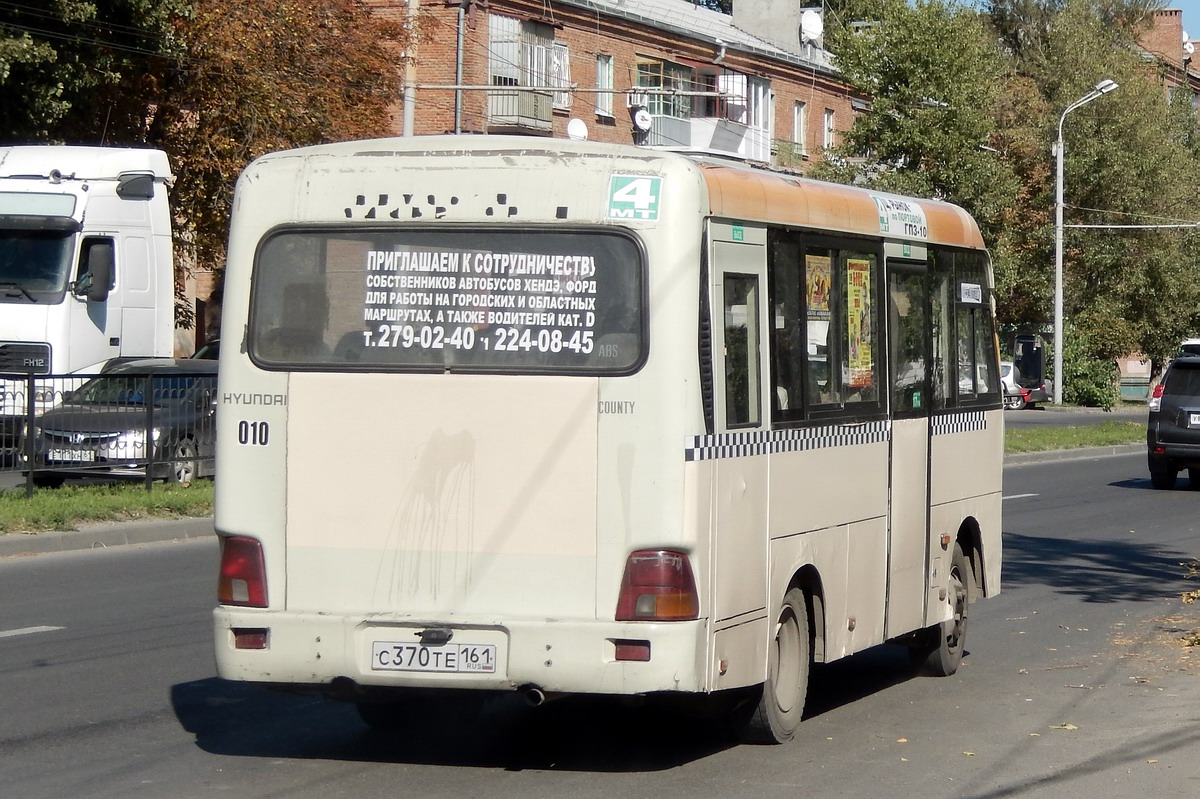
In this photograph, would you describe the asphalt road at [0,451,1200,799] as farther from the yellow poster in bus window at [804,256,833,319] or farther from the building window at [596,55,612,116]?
the building window at [596,55,612,116]

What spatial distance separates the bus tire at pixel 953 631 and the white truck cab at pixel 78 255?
1366cm

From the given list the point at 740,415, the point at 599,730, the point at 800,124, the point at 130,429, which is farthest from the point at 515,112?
the point at 740,415

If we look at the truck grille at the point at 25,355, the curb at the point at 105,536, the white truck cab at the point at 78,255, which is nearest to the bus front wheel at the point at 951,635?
the curb at the point at 105,536

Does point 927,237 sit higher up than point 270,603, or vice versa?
point 927,237

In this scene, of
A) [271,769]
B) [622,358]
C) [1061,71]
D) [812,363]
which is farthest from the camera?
[1061,71]

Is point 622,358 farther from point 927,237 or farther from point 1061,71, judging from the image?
point 1061,71

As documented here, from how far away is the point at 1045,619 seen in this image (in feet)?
39.9

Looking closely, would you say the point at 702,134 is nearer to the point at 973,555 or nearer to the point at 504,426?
the point at 973,555

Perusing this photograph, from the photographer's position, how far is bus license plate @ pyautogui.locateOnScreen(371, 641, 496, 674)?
6625 millimetres

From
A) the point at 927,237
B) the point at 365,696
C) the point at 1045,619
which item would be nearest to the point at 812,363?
the point at 927,237

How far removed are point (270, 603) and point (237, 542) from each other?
290 millimetres

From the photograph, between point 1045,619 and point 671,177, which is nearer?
→ point 671,177

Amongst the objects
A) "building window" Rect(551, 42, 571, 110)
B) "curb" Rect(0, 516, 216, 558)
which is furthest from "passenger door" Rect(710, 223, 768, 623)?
"building window" Rect(551, 42, 571, 110)

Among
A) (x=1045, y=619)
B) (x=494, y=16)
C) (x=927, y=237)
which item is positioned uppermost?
(x=494, y=16)
